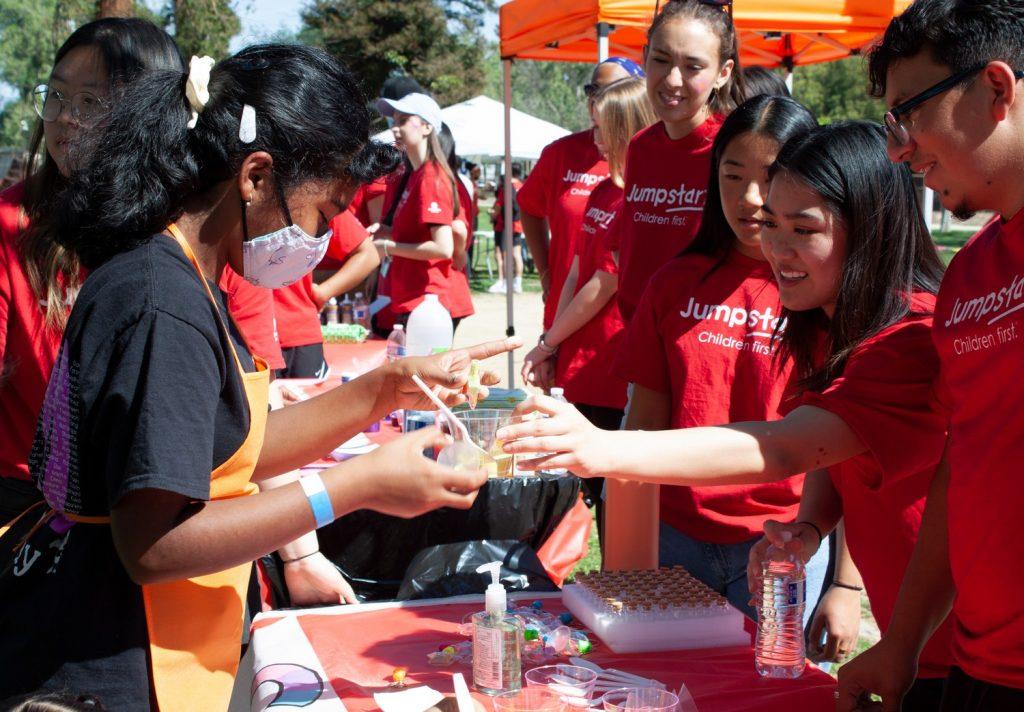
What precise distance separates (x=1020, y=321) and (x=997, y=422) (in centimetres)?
16

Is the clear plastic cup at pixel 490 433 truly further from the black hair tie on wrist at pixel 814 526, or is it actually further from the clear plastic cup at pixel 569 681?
the black hair tie on wrist at pixel 814 526

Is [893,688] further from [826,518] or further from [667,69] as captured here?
[667,69]

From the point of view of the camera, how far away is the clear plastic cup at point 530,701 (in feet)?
5.39

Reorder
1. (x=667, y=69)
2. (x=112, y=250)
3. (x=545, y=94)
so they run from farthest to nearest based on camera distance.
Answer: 1. (x=545, y=94)
2. (x=667, y=69)
3. (x=112, y=250)

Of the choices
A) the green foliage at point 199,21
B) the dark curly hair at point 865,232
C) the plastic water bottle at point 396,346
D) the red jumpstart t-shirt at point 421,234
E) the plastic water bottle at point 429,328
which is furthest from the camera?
the green foliage at point 199,21

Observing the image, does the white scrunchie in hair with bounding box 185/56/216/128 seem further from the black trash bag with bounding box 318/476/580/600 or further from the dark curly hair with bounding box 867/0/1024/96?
the black trash bag with bounding box 318/476/580/600

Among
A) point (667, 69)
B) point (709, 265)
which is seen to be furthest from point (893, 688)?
point (667, 69)

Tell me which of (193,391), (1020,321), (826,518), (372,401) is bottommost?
(826,518)

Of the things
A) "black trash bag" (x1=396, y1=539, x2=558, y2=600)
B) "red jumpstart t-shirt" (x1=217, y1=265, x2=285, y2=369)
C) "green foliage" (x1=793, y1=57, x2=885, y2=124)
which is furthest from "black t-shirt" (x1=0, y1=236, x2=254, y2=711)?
"green foliage" (x1=793, y1=57, x2=885, y2=124)

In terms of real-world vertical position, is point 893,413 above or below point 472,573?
above

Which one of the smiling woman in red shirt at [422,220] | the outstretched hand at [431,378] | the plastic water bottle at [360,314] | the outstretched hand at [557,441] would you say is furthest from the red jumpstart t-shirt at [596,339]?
→ the plastic water bottle at [360,314]

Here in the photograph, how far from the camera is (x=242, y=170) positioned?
1.64 meters

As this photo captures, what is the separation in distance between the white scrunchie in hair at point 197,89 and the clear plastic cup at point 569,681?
113 cm

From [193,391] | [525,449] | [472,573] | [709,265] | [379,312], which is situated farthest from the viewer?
[379,312]
